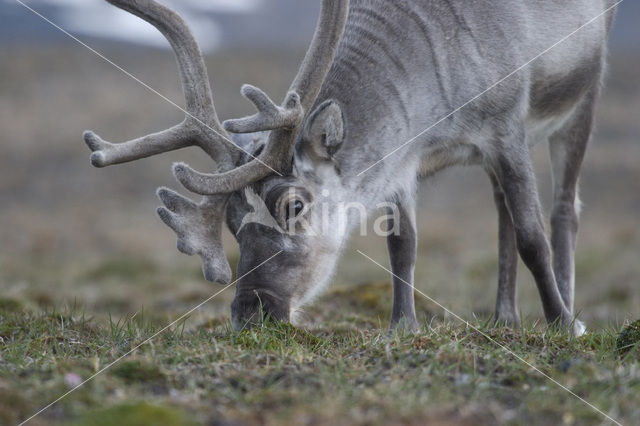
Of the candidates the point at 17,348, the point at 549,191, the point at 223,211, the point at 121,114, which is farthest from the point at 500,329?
the point at 121,114

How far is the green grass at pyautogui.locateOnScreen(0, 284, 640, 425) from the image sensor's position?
3.32m

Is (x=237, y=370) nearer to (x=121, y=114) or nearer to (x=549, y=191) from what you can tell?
(x=549, y=191)

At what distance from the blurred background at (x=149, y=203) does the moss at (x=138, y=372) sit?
259 cm

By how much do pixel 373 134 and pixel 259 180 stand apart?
3.22 feet

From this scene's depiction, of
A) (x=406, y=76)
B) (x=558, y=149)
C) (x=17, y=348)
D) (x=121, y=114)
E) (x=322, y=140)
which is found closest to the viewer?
(x=17, y=348)

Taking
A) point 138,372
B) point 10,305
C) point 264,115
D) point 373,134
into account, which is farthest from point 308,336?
point 10,305

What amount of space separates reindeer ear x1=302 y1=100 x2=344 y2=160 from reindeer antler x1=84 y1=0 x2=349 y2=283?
4.1 inches

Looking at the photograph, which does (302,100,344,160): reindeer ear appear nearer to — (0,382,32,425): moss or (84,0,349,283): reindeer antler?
(84,0,349,283): reindeer antler

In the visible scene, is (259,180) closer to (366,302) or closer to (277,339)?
(277,339)

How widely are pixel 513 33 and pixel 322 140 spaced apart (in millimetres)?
1852

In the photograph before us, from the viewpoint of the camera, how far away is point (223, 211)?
5.52 metres

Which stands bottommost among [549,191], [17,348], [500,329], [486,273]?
[549,191]

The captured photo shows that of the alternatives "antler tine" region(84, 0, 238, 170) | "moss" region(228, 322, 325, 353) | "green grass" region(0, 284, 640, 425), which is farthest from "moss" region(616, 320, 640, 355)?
"antler tine" region(84, 0, 238, 170)

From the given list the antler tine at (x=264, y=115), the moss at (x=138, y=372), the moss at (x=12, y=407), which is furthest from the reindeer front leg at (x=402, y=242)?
the moss at (x=12, y=407)
